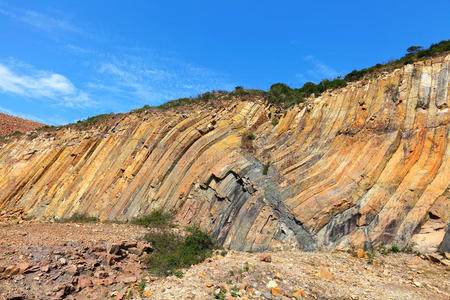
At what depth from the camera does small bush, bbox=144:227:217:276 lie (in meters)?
10.9

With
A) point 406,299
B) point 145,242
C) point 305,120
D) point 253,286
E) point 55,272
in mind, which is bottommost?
point 55,272

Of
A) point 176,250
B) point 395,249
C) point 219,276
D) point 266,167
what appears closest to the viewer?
point 219,276

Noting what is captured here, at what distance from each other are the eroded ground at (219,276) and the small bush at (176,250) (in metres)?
0.53

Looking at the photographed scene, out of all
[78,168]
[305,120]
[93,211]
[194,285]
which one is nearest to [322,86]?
[305,120]

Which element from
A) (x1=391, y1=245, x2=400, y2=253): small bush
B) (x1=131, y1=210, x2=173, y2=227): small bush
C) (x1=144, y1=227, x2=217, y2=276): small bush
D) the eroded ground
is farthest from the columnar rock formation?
the eroded ground

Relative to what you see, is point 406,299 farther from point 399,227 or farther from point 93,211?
point 93,211

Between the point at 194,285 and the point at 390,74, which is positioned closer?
the point at 194,285

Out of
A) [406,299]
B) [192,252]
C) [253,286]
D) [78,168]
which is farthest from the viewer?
[78,168]

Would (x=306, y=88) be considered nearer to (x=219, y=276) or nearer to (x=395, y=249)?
(x=395, y=249)

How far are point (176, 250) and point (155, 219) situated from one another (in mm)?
3547

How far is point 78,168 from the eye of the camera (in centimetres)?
2025

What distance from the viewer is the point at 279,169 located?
14070 millimetres

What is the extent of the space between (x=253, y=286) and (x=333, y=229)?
4.61 m

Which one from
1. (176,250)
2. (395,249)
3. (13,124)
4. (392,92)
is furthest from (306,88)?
(13,124)
